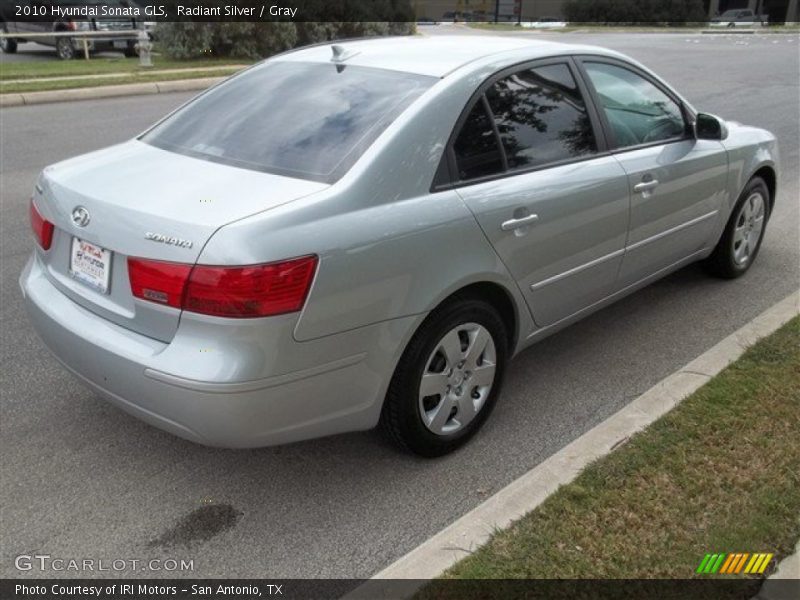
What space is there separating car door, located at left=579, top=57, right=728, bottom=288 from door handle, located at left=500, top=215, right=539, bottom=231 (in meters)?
0.83

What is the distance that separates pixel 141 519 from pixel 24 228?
4.00 metres

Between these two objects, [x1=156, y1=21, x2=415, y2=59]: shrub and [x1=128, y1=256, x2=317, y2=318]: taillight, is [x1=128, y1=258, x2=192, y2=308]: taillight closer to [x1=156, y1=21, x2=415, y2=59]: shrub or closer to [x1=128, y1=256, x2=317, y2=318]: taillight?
[x1=128, y1=256, x2=317, y2=318]: taillight

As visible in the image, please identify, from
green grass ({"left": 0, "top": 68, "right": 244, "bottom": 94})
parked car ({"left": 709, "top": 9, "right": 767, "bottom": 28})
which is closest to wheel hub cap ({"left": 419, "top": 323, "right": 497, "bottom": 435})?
green grass ({"left": 0, "top": 68, "right": 244, "bottom": 94})

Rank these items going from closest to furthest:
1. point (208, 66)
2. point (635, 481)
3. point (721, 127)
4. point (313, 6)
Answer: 1. point (635, 481)
2. point (721, 127)
3. point (208, 66)
4. point (313, 6)

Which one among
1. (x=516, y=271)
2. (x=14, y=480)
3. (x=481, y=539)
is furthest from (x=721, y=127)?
(x=14, y=480)

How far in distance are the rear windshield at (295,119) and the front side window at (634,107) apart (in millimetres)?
1199

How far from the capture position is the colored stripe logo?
2555 millimetres

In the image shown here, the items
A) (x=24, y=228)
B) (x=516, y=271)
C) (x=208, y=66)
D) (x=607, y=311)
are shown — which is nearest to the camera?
(x=516, y=271)

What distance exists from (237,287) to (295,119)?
3.44ft

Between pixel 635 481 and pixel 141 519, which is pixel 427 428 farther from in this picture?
pixel 141 519

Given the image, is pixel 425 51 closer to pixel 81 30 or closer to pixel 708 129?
pixel 708 129

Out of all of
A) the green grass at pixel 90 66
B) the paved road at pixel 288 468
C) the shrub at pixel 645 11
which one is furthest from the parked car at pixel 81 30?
the shrub at pixel 645 11

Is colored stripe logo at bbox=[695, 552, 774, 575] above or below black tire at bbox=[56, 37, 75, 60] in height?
below

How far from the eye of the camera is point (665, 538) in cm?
270
